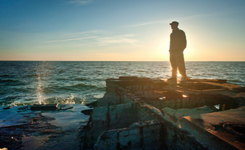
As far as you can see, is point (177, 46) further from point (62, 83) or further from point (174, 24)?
point (62, 83)

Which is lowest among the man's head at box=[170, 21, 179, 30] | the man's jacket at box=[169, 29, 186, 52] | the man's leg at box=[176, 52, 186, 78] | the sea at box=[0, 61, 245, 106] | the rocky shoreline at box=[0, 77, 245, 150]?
the sea at box=[0, 61, 245, 106]

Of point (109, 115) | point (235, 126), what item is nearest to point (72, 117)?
point (109, 115)

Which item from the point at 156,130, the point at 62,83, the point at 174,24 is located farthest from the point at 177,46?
the point at 62,83

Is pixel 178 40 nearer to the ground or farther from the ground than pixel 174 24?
nearer to the ground

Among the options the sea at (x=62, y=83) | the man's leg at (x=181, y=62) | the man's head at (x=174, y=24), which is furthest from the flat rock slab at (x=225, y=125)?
the sea at (x=62, y=83)

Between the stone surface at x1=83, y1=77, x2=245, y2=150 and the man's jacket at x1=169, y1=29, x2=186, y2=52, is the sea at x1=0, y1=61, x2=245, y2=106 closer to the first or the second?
the man's jacket at x1=169, y1=29, x2=186, y2=52

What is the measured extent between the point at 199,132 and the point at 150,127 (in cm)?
76

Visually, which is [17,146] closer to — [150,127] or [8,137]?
[8,137]

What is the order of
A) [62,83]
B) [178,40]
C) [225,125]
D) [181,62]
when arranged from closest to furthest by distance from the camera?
[225,125] → [178,40] → [181,62] → [62,83]

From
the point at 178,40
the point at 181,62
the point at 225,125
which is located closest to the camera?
the point at 225,125

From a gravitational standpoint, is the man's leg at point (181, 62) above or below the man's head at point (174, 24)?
below

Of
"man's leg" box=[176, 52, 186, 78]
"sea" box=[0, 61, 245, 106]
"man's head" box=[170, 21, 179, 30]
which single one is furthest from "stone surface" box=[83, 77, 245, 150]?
"sea" box=[0, 61, 245, 106]

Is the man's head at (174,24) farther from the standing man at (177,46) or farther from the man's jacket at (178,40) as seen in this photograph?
the man's jacket at (178,40)

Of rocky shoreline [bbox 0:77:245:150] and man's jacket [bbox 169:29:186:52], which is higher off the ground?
man's jacket [bbox 169:29:186:52]
